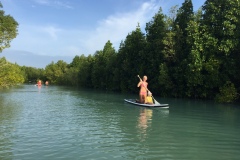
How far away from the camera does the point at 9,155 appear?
1040cm

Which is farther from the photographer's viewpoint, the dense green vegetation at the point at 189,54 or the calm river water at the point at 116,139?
the dense green vegetation at the point at 189,54

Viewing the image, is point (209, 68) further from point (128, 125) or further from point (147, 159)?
point (147, 159)

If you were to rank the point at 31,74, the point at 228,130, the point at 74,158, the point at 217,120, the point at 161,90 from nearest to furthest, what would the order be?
the point at 74,158
the point at 228,130
the point at 217,120
the point at 161,90
the point at 31,74

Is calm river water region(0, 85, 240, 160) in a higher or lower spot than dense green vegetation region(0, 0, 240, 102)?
lower

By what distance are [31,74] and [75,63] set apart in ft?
188

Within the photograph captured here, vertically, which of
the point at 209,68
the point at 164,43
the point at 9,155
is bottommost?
the point at 9,155

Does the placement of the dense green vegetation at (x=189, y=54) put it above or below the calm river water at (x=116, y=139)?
above

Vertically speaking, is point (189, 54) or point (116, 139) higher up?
point (189, 54)

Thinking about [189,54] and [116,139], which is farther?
[189,54]

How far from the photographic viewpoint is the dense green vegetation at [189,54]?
35.8 m

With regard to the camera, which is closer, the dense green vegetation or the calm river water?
the calm river water

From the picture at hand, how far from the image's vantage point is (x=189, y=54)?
38.3 meters

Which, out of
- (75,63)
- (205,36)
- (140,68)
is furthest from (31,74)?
(205,36)

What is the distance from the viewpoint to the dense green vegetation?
35.8m
